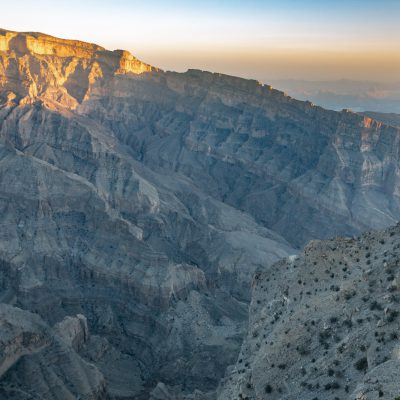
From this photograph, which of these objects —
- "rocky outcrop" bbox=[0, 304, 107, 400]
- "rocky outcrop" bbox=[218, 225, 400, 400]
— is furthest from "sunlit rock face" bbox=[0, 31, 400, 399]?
"rocky outcrop" bbox=[218, 225, 400, 400]

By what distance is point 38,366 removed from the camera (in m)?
51.2

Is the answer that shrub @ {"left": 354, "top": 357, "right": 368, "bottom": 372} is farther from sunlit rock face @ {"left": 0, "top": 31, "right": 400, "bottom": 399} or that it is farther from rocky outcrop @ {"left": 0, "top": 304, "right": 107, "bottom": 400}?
sunlit rock face @ {"left": 0, "top": 31, "right": 400, "bottom": 399}

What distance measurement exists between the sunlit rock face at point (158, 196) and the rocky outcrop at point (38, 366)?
6219mm

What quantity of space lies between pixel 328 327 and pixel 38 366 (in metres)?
32.0

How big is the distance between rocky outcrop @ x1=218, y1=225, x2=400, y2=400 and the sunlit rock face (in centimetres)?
2473

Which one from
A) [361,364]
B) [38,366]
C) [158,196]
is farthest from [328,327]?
[158,196]

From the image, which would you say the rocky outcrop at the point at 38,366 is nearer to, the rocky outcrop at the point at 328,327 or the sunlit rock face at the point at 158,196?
the sunlit rock face at the point at 158,196

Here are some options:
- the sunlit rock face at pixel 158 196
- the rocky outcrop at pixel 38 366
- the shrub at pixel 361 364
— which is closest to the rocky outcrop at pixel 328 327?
the shrub at pixel 361 364

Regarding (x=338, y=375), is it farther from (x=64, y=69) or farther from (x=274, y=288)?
(x=64, y=69)

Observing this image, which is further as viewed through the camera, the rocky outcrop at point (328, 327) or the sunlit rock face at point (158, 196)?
the sunlit rock face at point (158, 196)

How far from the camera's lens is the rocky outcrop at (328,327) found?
24.7 meters

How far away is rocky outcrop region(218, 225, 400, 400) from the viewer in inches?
972

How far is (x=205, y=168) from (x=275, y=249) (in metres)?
46.2

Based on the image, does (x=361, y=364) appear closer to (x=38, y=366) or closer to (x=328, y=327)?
(x=328, y=327)
